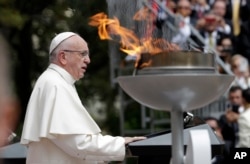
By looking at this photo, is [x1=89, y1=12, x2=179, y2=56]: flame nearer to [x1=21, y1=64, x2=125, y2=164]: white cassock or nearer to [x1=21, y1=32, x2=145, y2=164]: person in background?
[x1=21, y1=32, x2=145, y2=164]: person in background

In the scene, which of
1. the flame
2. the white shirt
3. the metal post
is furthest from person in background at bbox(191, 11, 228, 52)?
the metal post

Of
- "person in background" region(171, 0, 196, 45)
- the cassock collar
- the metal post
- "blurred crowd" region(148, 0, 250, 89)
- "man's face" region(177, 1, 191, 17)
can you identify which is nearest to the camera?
the metal post

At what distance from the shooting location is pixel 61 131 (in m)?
6.74

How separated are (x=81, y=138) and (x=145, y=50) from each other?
76 centimetres

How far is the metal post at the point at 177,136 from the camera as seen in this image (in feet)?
21.7

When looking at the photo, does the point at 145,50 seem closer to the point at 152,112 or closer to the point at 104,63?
the point at 152,112

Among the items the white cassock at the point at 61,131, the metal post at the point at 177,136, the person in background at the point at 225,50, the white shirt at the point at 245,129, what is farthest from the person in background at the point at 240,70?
the metal post at the point at 177,136

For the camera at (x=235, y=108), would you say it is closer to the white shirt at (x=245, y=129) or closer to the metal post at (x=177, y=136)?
the white shirt at (x=245, y=129)

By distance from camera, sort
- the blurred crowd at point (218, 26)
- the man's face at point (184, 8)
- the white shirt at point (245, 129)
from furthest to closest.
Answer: the man's face at point (184, 8) < the blurred crowd at point (218, 26) < the white shirt at point (245, 129)

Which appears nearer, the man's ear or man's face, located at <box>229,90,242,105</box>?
the man's ear

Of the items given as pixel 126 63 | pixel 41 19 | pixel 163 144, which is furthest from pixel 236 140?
pixel 163 144

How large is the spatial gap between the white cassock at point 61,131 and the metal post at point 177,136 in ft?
1.36

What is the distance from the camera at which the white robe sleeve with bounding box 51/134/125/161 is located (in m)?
6.77

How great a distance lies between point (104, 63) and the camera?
17.6 meters
